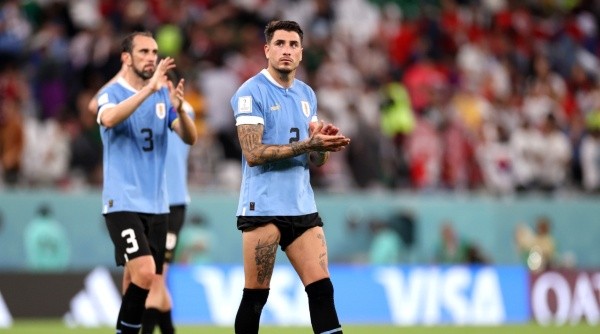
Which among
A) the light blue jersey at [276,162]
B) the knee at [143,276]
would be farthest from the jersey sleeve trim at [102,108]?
the light blue jersey at [276,162]

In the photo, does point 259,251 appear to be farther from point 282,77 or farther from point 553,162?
point 553,162

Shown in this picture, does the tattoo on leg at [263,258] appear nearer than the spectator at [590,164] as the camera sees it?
Yes

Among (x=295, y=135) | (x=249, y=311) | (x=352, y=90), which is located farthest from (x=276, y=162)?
(x=352, y=90)

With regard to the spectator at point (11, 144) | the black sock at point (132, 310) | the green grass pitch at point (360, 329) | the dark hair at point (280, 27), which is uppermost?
the dark hair at point (280, 27)

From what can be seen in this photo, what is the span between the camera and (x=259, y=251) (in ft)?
30.7

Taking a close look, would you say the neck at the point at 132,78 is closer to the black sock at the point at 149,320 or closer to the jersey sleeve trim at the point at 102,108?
the jersey sleeve trim at the point at 102,108

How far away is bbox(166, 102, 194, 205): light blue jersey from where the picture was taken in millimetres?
12852

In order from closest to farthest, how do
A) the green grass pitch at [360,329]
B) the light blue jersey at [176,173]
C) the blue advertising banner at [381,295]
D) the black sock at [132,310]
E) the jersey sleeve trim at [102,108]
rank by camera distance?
the black sock at [132,310] < the jersey sleeve trim at [102,108] < the light blue jersey at [176,173] < the green grass pitch at [360,329] < the blue advertising banner at [381,295]

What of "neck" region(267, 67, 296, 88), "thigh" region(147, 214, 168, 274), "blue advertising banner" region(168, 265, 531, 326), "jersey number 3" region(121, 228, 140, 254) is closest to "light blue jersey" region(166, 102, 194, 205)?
"thigh" region(147, 214, 168, 274)

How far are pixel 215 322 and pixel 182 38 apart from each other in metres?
5.64

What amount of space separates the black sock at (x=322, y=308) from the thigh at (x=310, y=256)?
6cm

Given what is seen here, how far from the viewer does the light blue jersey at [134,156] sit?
1078 cm

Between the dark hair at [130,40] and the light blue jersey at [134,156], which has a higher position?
the dark hair at [130,40]

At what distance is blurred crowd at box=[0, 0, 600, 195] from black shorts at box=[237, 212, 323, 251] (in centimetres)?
983
